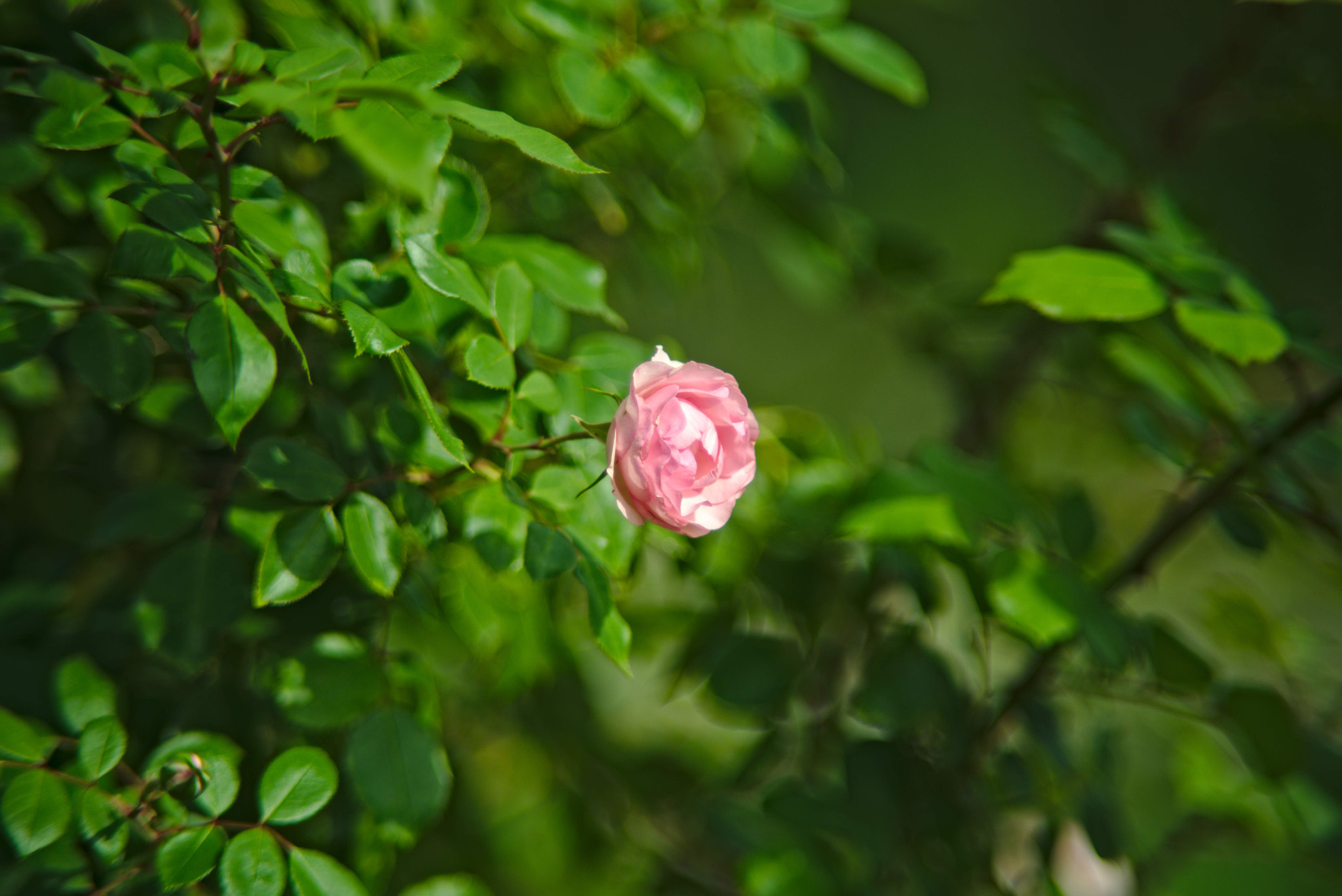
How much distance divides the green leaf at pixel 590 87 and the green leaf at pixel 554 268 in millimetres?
85

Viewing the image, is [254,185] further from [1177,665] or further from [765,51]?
[1177,665]

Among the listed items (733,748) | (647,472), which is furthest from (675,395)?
(733,748)

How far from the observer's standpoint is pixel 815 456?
716 mm

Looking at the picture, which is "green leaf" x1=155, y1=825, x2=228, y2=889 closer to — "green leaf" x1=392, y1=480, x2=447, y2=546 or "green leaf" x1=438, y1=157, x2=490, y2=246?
"green leaf" x1=392, y1=480, x2=447, y2=546

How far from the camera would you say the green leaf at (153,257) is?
0.40 metres

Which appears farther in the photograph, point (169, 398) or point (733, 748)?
point (733, 748)

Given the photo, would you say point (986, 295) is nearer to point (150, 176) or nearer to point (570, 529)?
point (570, 529)

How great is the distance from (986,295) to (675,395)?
246 millimetres

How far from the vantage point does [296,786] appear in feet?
1.45

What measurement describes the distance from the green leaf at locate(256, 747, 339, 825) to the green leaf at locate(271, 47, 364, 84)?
1.09 ft

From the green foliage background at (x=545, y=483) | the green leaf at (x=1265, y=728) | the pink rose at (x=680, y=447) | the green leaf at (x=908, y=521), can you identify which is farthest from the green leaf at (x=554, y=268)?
the green leaf at (x=1265, y=728)

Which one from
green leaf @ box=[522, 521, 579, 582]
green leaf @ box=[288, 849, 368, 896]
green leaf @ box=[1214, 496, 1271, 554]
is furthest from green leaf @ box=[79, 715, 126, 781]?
green leaf @ box=[1214, 496, 1271, 554]

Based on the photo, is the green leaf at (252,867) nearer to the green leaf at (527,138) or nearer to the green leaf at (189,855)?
the green leaf at (189,855)

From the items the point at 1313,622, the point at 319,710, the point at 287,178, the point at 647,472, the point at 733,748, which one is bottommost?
the point at 733,748
